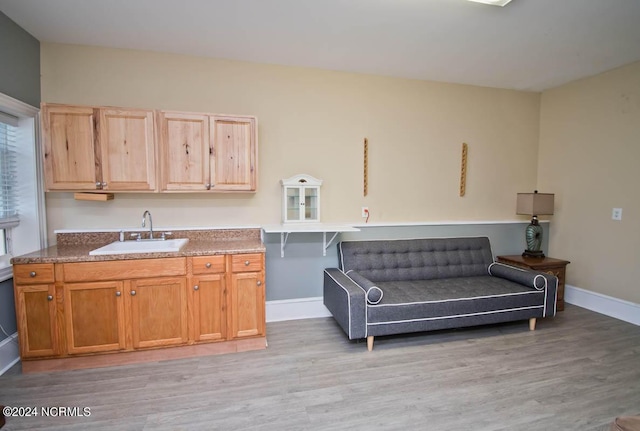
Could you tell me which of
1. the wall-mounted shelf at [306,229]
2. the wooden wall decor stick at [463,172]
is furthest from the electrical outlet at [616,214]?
the wall-mounted shelf at [306,229]

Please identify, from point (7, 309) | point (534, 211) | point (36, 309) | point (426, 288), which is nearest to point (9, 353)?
point (7, 309)

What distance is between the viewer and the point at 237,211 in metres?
3.26

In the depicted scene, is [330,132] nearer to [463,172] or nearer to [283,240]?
[283,240]

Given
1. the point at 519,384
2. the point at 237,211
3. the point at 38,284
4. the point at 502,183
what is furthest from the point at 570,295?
the point at 38,284

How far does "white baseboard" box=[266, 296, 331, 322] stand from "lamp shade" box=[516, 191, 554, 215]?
2672 millimetres

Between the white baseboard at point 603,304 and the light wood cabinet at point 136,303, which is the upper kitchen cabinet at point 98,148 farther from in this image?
the white baseboard at point 603,304

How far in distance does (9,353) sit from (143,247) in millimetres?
1230

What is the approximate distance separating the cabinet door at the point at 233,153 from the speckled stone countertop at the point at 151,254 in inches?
20.2

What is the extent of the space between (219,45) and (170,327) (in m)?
2.50

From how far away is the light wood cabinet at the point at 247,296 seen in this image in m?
2.70

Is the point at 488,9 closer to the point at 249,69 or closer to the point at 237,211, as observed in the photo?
the point at 249,69

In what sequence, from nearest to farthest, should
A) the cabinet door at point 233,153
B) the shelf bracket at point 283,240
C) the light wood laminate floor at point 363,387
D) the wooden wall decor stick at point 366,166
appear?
the light wood laminate floor at point 363,387
the cabinet door at point 233,153
the shelf bracket at point 283,240
the wooden wall decor stick at point 366,166

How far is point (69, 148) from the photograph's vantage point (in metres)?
2.61

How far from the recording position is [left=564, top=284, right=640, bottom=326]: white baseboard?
331 cm
